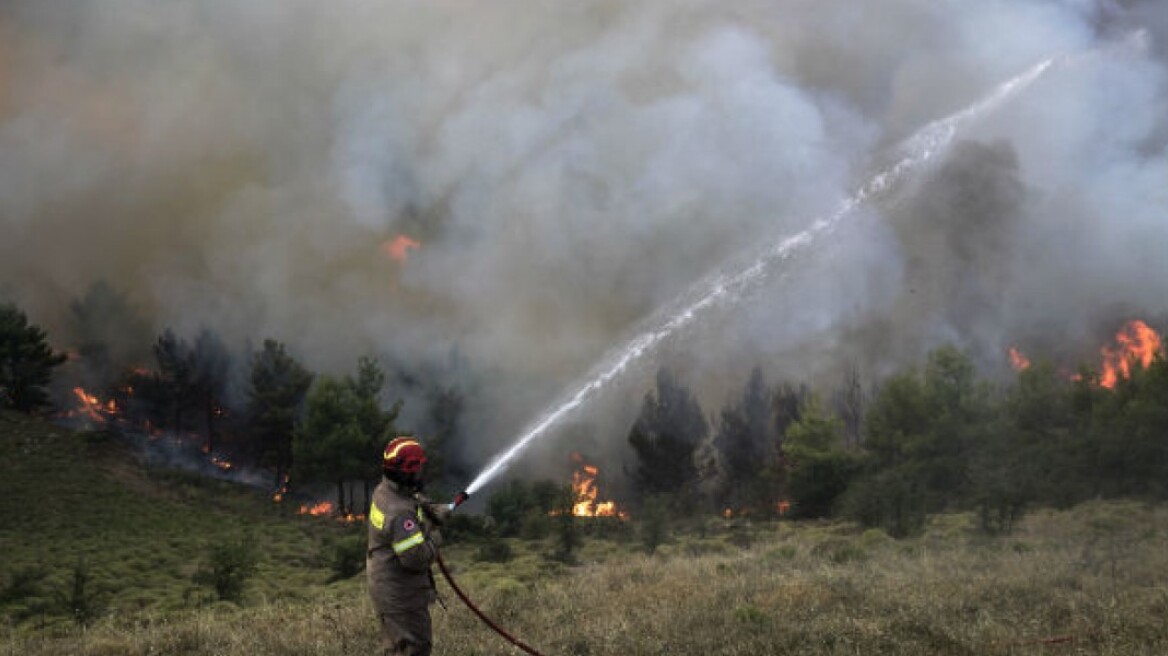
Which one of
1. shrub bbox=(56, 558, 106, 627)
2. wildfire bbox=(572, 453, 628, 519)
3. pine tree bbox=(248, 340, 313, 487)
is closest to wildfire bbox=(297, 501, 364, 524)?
pine tree bbox=(248, 340, 313, 487)

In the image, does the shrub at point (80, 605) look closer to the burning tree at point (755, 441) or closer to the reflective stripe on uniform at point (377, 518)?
the reflective stripe on uniform at point (377, 518)

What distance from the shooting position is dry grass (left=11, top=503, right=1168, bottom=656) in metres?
9.91

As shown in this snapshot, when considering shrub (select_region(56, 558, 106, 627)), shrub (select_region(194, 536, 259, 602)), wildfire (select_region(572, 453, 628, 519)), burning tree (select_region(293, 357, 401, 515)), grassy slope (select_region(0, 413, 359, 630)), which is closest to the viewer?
shrub (select_region(56, 558, 106, 627))

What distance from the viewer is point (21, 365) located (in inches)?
2176

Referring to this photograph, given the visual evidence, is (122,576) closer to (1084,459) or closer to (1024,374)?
(1084,459)

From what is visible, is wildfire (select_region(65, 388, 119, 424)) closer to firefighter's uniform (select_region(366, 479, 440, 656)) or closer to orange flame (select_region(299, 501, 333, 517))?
orange flame (select_region(299, 501, 333, 517))

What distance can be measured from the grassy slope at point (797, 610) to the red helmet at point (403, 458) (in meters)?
3.79

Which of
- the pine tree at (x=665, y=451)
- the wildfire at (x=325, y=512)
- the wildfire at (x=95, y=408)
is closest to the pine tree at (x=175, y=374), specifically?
the wildfire at (x=95, y=408)

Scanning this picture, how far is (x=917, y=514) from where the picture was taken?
83.4ft

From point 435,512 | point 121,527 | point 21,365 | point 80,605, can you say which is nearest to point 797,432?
point 121,527

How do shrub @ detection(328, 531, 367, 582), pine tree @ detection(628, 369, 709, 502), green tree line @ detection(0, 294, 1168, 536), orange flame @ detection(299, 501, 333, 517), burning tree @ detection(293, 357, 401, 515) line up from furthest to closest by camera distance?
pine tree @ detection(628, 369, 709, 502) → orange flame @ detection(299, 501, 333, 517) → burning tree @ detection(293, 357, 401, 515) → green tree line @ detection(0, 294, 1168, 536) → shrub @ detection(328, 531, 367, 582)

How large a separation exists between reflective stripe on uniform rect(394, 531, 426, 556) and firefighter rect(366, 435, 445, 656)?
65mm

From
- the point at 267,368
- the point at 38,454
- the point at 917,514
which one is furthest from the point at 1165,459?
the point at 38,454

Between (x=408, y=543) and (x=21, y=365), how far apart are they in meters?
58.8
